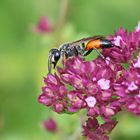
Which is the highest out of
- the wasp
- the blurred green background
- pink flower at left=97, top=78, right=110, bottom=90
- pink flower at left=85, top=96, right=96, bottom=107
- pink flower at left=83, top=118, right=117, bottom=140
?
the blurred green background

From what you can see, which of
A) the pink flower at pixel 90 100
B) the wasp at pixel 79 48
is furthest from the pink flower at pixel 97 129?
the wasp at pixel 79 48

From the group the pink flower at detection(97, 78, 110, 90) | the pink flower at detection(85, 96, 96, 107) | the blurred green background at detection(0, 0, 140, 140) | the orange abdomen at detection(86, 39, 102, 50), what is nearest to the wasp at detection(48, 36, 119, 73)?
the orange abdomen at detection(86, 39, 102, 50)

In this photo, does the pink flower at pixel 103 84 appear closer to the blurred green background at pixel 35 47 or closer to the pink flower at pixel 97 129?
the pink flower at pixel 97 129

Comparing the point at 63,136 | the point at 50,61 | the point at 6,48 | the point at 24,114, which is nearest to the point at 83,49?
the point at 50,61

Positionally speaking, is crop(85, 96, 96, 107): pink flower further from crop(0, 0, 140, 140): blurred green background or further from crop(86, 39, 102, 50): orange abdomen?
crop(0, 0, 140, 140): blurred green background

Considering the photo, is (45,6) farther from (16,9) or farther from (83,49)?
(83,49)

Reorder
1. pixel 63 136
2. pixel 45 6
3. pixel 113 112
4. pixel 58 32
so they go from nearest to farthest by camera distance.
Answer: pixel 113 112 < pixel 63 136 < pixel 58 32 < pixel 45 6
